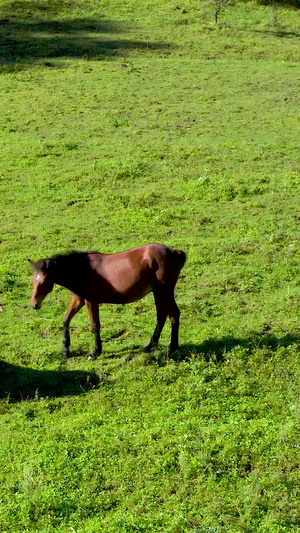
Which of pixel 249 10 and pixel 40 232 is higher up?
pixel 249 10

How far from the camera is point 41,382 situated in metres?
8.74

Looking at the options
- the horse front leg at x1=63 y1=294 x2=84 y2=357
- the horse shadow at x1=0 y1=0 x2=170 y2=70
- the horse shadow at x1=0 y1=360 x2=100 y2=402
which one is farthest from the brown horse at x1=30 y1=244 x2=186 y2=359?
the horse shadow at x1=0 y1=0 x2=170 y2=70

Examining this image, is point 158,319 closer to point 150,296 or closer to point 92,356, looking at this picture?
point 92,356

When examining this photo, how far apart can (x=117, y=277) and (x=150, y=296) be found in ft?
6.67

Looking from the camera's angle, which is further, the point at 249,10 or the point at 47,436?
the point at 249,10

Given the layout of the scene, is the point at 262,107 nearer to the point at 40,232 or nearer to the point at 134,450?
the point at 40,232

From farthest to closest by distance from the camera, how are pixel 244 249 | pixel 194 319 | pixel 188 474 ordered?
pixel 244 249 → pixel 194 319 → pixel 188 474

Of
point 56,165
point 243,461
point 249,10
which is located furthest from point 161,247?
point 249,10

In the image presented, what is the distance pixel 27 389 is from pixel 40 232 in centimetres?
510

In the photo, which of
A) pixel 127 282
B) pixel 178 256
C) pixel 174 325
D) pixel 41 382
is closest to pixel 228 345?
pixel 174 325

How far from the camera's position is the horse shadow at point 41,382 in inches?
334

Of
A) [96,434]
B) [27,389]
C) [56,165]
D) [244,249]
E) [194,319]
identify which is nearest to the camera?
[96,434]

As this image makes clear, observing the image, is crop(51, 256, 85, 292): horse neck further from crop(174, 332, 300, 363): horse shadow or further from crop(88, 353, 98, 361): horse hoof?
crop(174, 332, 300, 363): horse shadow

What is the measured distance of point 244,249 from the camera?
1212cm
